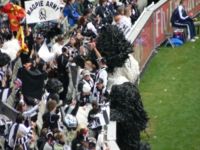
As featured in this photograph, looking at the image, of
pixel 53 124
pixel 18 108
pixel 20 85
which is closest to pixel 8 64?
pixel 20 85

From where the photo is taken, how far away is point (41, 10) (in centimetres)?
1418

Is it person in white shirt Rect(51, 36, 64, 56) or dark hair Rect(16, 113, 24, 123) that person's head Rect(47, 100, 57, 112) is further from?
person in white shirt Rect(51, 36, 64, 56)

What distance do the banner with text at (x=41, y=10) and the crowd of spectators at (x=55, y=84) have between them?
37 centimetres

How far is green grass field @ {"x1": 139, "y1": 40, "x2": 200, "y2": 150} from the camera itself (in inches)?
498

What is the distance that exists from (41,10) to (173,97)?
349 cm

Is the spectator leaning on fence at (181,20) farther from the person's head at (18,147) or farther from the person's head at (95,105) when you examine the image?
the person's head at (18,147)

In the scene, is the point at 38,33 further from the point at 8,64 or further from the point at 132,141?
the point at 132,141

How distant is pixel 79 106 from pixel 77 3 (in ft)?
22.7

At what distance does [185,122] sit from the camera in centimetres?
1339

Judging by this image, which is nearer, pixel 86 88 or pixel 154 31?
pixel 86 88

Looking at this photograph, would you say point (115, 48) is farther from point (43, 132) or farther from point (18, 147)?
point (18, 147)

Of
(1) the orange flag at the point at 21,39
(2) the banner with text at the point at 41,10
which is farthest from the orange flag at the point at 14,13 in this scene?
(2) the banner with text at the point at 41,10

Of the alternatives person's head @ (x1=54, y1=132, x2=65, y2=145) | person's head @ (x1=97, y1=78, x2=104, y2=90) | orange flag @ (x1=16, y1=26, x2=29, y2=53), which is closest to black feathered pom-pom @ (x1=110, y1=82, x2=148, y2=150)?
person's head @ (x1=54, y1=132, x2=65, y2=145)

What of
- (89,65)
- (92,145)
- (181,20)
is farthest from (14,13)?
(181,20)
